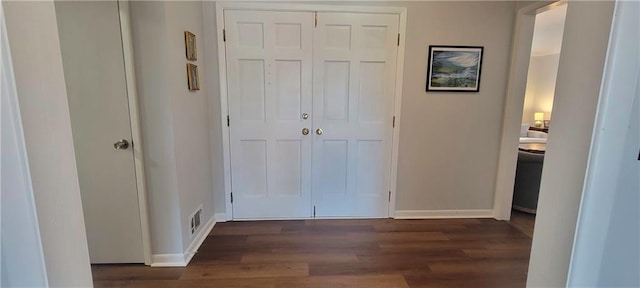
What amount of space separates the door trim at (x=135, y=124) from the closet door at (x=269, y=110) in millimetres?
870

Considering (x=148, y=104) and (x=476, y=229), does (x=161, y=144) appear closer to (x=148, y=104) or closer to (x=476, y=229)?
(x=148, y=104)

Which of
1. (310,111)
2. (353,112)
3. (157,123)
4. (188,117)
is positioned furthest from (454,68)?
(157,123)

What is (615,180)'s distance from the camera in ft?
2.44

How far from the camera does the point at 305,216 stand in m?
2.87

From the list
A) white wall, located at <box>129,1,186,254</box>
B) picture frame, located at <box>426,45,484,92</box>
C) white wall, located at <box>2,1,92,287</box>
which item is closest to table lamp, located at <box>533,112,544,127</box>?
picture frame, located at <box>426,45,484,92</box>

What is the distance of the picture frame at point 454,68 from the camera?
2619mm

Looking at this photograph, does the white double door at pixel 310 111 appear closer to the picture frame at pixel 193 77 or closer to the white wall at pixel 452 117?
the white wall at pixel 452 117

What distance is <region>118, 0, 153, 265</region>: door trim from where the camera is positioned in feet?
5.74

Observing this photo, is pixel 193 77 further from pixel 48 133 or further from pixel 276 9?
pixel 48 133

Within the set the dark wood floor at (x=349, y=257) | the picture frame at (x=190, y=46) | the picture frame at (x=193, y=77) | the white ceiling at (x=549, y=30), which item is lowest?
the dark wood floor at (x=349, y=257)

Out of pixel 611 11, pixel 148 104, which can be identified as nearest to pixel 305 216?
pixel 148 104

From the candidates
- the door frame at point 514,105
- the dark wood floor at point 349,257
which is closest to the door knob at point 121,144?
the dark wood floor at point 349,257

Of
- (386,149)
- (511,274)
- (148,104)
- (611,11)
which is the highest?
(611,11)

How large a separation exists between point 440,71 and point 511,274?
1.73 meters
